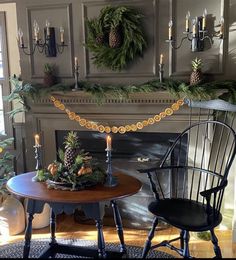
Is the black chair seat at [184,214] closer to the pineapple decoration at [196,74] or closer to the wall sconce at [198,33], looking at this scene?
the pineapple decoration at [196,74]

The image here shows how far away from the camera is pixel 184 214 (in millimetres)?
2326

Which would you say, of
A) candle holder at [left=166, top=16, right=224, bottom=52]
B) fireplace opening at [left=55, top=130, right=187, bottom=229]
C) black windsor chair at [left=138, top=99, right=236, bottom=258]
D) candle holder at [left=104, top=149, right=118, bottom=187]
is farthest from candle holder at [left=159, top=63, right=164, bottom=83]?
candle holder at [left=104, top=149, right=118, bottom=187]

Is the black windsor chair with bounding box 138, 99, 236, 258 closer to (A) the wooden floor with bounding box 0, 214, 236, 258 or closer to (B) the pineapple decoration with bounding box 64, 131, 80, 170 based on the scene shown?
(A) the wooden floor with bounding box 0, 214, 236, 258

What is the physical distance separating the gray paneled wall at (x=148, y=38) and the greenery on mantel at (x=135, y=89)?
0.36 feet

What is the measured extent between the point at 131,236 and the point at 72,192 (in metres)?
1.17

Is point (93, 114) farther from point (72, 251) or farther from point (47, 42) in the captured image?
point (72, 251)

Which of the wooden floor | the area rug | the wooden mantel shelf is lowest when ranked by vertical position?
the wooden floor

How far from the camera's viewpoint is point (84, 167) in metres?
2.35

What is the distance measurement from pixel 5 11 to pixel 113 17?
1295mm

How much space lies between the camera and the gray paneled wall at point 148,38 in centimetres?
299

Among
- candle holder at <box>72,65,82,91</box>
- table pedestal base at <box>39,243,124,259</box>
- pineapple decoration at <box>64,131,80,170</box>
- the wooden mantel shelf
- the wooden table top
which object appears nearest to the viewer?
the wooden table top

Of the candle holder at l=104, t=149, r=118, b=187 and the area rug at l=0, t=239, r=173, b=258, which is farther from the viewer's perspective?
the area rug at l=0, t=239, r=173, b=258

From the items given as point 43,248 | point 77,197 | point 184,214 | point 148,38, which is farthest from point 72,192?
point 148,38

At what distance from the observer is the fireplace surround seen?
320 centimetres
